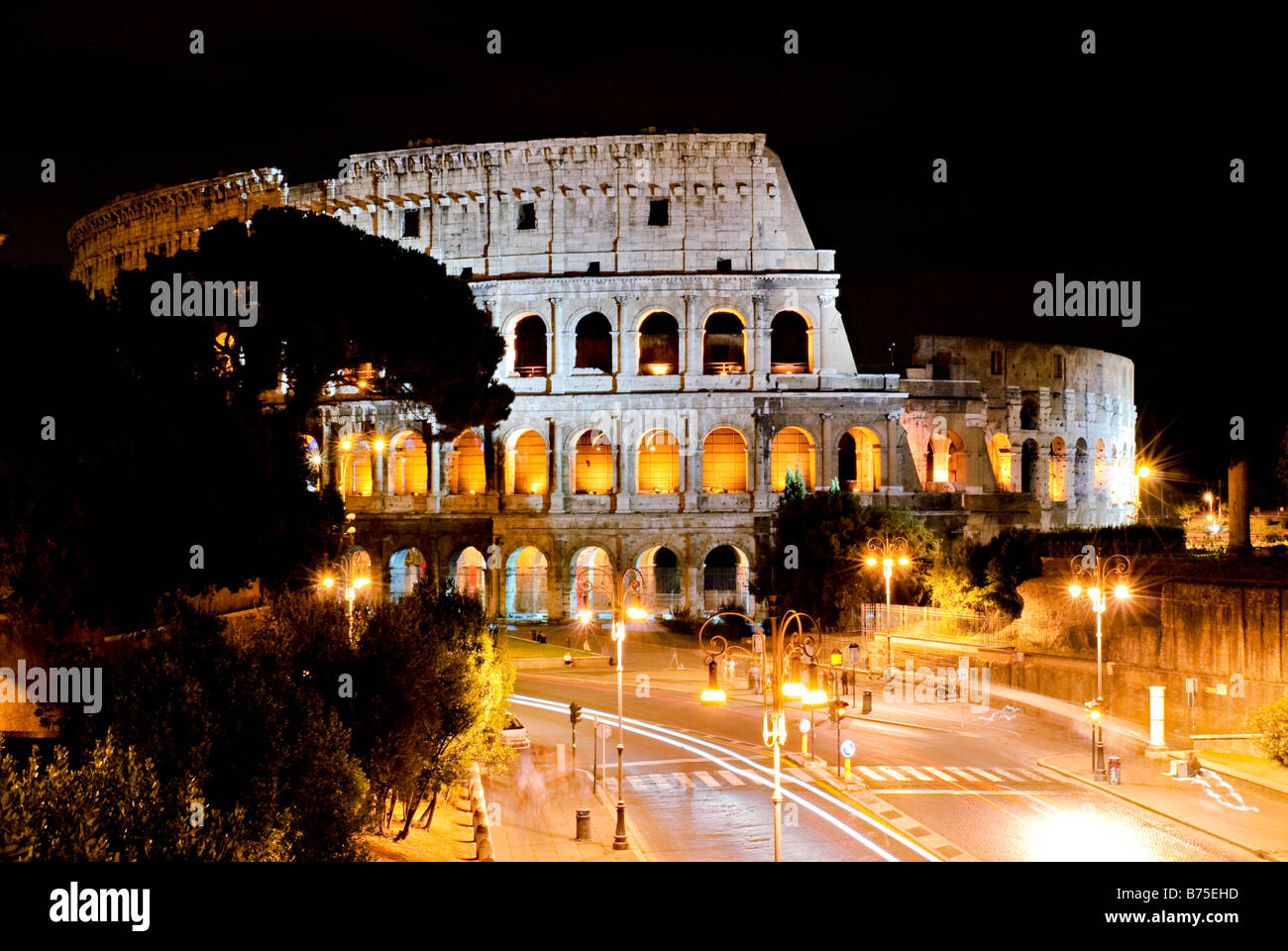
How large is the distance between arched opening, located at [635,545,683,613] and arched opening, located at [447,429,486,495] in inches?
283

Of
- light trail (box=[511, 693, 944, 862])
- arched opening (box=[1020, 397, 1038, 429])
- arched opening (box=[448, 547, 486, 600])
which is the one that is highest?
arched opening (box=[1020, 397, 1038, 429])

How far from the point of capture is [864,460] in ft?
143

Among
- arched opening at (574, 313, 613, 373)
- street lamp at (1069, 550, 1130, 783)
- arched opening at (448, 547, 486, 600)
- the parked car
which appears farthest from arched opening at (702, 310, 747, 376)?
the parked car

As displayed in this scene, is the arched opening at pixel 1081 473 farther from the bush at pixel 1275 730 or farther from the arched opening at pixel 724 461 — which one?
the bush at pixel 1275 730

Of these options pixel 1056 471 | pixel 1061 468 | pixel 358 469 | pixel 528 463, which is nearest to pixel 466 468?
pixel 528 463

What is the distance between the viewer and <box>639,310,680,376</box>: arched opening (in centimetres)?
4541

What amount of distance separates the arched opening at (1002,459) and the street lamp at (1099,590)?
2244cm

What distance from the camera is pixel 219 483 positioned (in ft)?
55.8

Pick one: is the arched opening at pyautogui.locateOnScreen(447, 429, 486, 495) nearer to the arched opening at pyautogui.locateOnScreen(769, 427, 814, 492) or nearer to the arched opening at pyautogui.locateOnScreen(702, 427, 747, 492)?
the arched opening at pyautogui.locateOnScreen(702, 427, 747, 492)

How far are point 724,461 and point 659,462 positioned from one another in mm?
2588

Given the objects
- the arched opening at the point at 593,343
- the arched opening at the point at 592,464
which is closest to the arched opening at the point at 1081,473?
the arched opening at the point at 592,464

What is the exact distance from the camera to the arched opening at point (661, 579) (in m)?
42.0

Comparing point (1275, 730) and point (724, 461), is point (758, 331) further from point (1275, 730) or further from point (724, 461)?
point (1275, 730)

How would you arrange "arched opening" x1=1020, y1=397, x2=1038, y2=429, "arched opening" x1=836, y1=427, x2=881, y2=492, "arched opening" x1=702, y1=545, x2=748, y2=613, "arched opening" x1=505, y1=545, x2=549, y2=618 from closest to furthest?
"arched opening" x1=702, y1=545, x2=748, y2=613 < "arched opening" x1=836, y1=427, x2=881, y2=492 < "arched opening" x1=505, y1=545, x2=549, y2=618 < "arched opening" x1=1020, y1=397, x2=1038, y2=429
